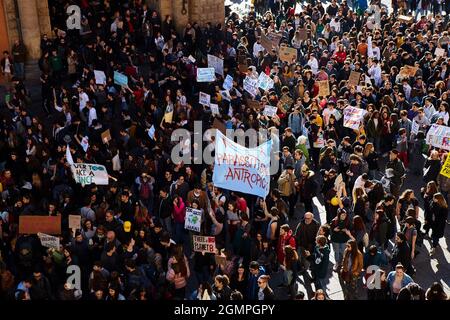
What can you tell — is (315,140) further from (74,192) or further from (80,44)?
(80,44)

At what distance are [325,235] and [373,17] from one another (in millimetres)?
15717

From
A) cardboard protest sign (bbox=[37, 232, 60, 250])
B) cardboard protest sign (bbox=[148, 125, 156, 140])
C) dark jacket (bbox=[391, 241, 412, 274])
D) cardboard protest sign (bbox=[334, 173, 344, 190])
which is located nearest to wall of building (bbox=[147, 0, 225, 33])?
Answer: cardboard protest sign (bbox=[148, 125, 156, 140])

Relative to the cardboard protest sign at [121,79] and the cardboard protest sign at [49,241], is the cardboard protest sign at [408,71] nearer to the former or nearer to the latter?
the cardboard protest sign at [121,79]

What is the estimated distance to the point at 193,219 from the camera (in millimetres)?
13828

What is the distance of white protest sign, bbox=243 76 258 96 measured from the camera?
64.2 feet

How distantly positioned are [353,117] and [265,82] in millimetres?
3064

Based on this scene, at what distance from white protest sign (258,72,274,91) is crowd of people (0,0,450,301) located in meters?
0.37

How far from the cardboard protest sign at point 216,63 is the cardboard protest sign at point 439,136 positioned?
7.08 metres

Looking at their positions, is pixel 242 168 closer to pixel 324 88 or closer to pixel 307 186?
pixel 307 186

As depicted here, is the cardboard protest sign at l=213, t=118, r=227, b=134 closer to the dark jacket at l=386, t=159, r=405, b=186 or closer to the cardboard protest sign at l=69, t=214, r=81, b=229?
the dark jacket at l=386, t=159, r=405, b=186

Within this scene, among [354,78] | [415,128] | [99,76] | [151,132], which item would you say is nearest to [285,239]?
[151,132]

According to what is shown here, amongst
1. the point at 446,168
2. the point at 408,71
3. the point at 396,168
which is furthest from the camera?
the point at 408,71

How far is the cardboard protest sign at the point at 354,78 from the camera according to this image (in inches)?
768

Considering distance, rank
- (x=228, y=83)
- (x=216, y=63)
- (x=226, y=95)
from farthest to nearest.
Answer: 1. (x=216, y=63)
2. (x=228, y=83)
3. (x=226, y=95)
